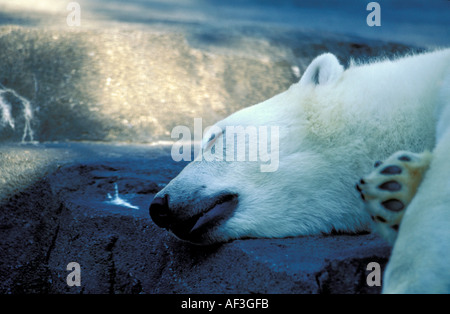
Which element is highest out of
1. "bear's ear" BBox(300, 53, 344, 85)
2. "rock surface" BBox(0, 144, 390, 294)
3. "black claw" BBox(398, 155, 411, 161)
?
"bear's ear" BBox(300, 53, 344, 85)

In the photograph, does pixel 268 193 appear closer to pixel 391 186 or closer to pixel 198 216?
pixel 198 216

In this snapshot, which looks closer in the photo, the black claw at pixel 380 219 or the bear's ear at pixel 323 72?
the black claw at pixel 380 219

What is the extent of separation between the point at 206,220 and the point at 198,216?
0.13 feet

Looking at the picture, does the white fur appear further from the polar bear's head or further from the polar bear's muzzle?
the polar bear's muzzle

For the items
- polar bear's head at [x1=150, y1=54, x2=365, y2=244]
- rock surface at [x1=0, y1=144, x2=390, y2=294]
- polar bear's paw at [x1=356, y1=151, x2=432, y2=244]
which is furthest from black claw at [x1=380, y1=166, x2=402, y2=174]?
polar bear's head at [x1=150, y1=54, x2=365, y2=244]

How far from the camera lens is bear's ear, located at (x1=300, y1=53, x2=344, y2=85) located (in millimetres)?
2293

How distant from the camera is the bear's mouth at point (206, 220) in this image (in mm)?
1993

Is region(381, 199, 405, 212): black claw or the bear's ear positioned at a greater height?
the bear's ear

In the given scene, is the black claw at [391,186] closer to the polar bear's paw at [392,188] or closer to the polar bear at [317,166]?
the polar bear's paw at [392,188]

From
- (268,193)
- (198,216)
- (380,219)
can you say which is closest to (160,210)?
(198,216)

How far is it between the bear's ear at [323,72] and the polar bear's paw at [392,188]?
0.87 metres

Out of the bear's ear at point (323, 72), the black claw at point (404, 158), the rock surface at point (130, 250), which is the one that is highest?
the bear's ear at point (323, 72)

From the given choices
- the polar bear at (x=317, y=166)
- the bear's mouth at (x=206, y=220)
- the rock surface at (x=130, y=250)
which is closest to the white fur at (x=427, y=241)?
the rock surface at (x=130, y=250)

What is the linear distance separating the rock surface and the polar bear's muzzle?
87 millimetres
